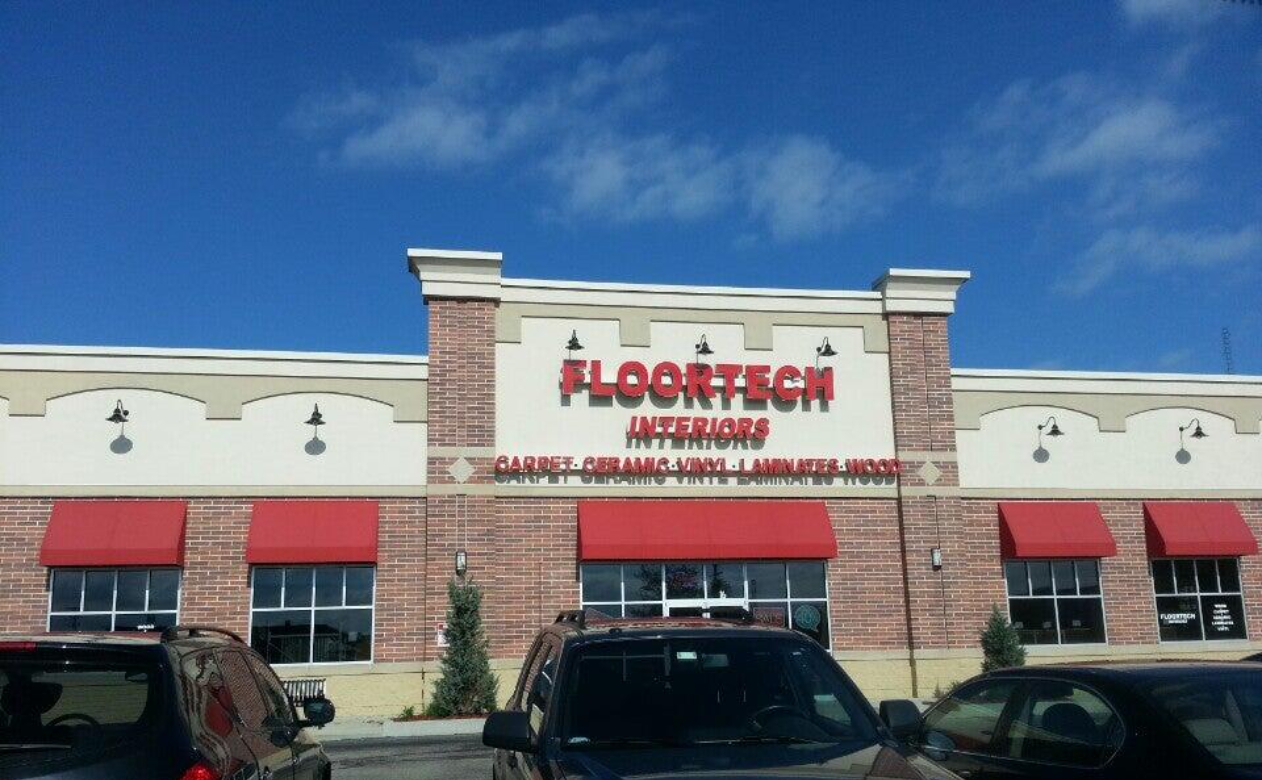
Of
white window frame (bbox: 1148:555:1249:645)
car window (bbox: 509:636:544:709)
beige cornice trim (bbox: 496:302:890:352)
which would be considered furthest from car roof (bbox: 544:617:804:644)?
white window frame (bbox: 1148:555:1249:645)

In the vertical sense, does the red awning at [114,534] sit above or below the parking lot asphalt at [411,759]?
above

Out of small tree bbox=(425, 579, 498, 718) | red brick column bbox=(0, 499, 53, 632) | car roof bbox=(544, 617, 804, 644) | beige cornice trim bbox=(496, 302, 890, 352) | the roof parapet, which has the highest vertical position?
the roof parapet

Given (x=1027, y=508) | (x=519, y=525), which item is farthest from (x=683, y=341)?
(x=1027, y=508)

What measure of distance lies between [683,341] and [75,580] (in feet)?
35.1

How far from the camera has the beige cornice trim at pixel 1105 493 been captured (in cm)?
2094

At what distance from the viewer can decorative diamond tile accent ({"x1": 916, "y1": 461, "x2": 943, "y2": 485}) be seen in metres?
20.7

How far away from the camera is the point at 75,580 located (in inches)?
709

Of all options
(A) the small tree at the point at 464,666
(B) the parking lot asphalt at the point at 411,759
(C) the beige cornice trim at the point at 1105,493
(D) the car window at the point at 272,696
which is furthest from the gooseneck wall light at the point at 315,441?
(D) the car window at the point at 272,696

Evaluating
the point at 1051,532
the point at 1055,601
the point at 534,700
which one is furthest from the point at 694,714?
the point at 1055,601

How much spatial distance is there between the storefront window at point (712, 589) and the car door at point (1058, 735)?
1249cm

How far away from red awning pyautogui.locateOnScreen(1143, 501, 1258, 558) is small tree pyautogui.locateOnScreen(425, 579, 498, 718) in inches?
483

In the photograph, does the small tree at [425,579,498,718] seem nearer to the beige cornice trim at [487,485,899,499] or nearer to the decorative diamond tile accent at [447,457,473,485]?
the decorative diamond tile accent at [447,457,473,485]

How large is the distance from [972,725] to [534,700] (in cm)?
281

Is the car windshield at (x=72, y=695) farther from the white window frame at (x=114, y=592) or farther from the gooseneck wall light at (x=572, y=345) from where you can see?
the gooseneck wall light at (x=572, y=345)
